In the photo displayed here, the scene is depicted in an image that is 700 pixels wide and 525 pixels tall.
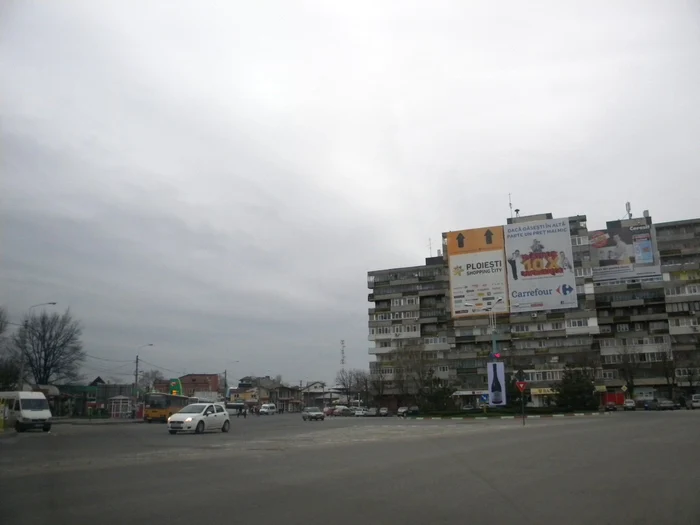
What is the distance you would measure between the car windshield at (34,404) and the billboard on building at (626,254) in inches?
2427

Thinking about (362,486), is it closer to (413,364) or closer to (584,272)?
(413,364)

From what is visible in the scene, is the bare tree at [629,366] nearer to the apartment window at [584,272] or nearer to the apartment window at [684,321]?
the apartment window at [684,321]

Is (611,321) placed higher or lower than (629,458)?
higher

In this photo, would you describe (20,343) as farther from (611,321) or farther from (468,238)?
(611,321)

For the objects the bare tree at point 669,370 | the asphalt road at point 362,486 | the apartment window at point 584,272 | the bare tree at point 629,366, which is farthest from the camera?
the apartment window at point 584,272

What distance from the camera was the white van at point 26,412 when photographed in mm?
32375

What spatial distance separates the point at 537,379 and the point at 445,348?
16421 millimetres

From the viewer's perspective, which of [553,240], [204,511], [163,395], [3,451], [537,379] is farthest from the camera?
Result: [537,379]

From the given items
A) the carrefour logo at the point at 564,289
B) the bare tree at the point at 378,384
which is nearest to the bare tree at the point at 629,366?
the carrefour logo at the point at 564,289

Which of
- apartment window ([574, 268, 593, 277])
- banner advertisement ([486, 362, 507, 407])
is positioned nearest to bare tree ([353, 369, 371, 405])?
apartment window ([574, 268, 593, 277])

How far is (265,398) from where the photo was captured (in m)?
140

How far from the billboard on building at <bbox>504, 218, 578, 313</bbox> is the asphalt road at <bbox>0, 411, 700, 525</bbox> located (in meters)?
42.0

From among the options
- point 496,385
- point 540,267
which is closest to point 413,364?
point 496,385

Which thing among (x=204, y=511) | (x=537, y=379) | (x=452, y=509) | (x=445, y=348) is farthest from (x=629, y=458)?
(x=445, y=348)
